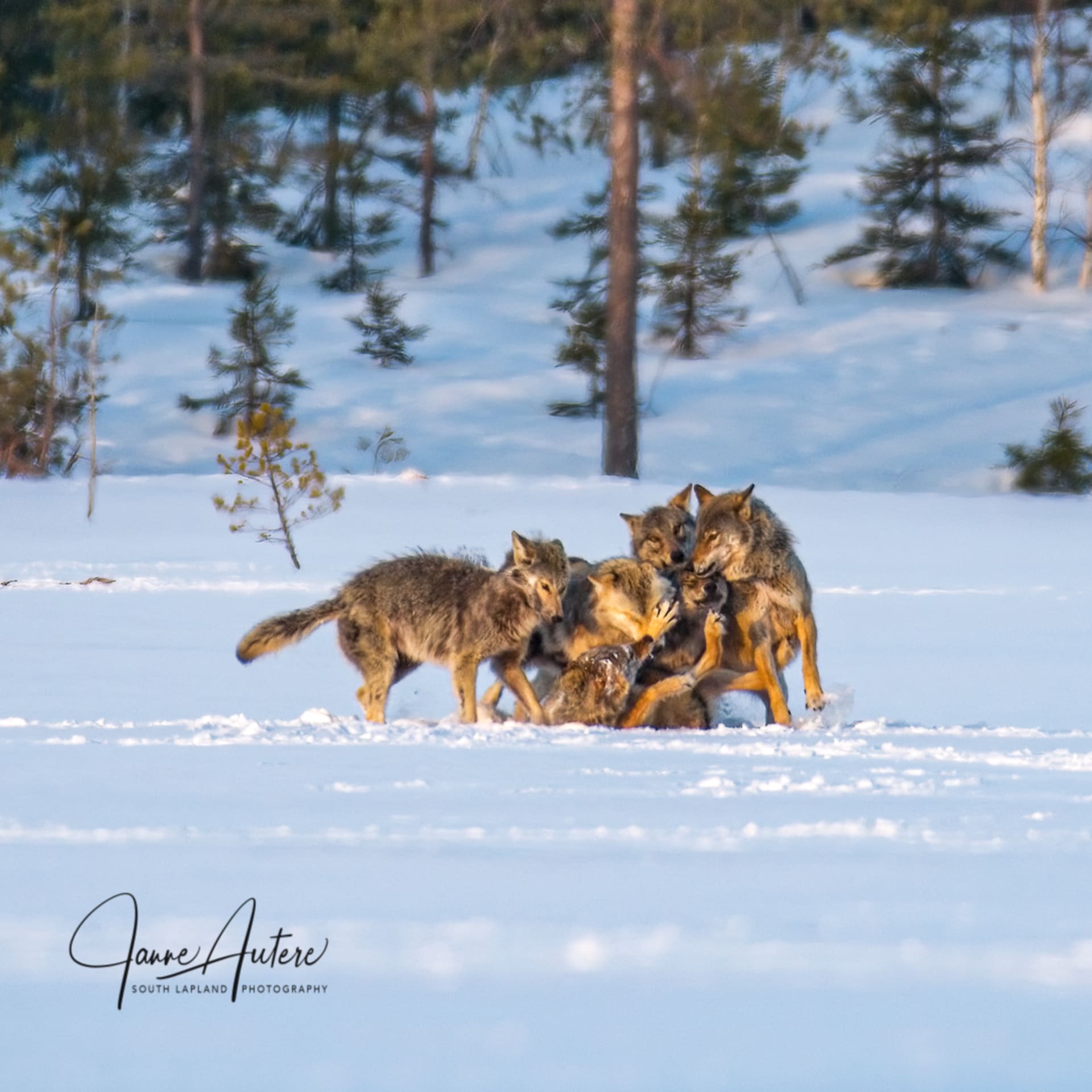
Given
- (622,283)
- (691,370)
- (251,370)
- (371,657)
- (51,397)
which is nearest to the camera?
(371,657)

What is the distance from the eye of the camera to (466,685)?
7586 mm

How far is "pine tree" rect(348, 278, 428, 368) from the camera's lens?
105 ft

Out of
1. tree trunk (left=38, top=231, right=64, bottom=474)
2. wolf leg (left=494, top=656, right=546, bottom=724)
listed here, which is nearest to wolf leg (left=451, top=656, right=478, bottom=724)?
wolf leg (left=494, top=656, right=546, bottom=724)

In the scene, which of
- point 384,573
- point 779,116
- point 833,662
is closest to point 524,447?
point 779,116

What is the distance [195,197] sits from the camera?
35781 millimetres

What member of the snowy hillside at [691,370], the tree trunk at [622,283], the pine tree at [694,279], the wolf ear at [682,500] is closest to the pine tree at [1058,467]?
the snowy hillside at [691,370]

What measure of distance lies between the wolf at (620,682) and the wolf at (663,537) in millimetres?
290

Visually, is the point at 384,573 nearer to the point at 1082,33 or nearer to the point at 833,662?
the point at 833,662

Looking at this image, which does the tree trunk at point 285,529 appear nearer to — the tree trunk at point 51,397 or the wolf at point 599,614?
the tree trunk at point 51,397

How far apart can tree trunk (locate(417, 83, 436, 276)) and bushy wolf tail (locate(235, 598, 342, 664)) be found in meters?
29.4

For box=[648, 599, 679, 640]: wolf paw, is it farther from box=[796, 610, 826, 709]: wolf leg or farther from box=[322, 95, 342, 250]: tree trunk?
box=[322, 95, 342, 250]: tree trunk

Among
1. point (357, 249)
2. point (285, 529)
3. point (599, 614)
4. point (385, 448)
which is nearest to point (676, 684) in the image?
point (599, 614)

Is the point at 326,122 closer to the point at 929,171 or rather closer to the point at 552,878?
the point at 929,171

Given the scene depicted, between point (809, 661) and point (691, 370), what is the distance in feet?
80.3
